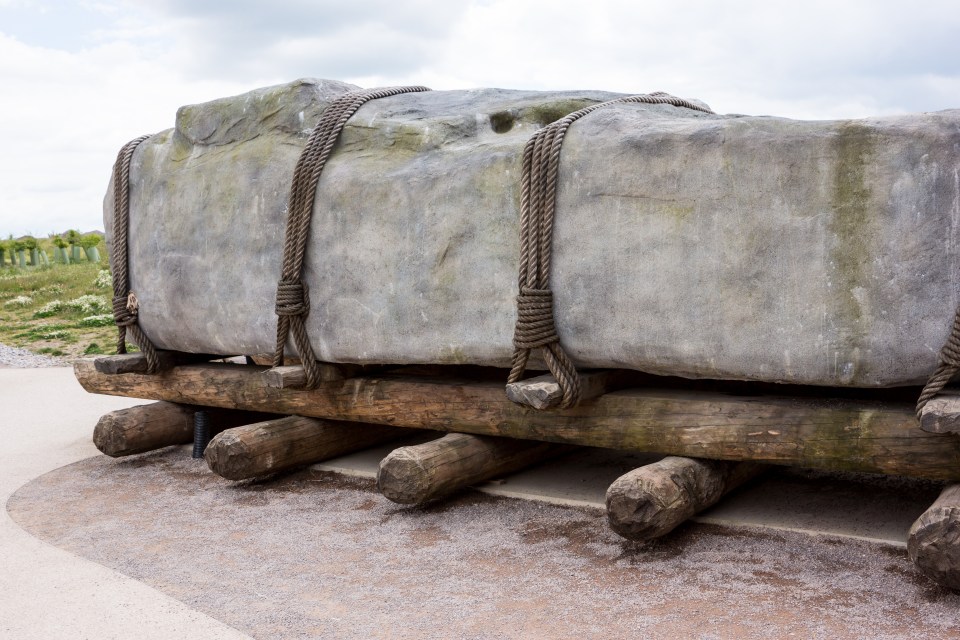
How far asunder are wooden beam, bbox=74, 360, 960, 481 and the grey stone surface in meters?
0.18

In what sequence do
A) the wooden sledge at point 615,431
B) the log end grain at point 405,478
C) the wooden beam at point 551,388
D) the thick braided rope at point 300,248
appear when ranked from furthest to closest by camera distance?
the thick braided rope at point 300,248 < the log end grain at point 405,478 < the wooden beam at point 551,388 < the wooden sledge at point 615,431

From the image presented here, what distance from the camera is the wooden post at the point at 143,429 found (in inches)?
200

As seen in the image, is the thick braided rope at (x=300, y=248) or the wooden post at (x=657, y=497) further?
the thick braided rope at (x=300, y=248)

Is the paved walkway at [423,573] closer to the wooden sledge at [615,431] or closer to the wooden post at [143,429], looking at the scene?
the wooden sledge at [615,431]

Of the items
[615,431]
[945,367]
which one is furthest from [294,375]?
[945,367]

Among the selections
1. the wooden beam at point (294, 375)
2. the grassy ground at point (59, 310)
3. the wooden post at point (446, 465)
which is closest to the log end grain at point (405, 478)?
the wooden post at point (446, 465)

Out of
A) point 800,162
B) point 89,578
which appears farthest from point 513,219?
point 89,578

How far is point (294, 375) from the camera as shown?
169 inches

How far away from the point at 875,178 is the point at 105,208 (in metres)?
4.05

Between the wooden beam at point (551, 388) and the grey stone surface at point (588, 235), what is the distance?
10cm

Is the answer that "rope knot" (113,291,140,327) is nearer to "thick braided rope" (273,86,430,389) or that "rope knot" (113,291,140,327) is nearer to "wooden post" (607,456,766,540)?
"thick braided rope" (273,86,430,389)

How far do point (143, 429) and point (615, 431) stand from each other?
9.11 feet

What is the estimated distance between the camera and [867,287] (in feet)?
9.72

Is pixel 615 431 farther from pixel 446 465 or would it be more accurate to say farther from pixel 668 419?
pixel 446 465
